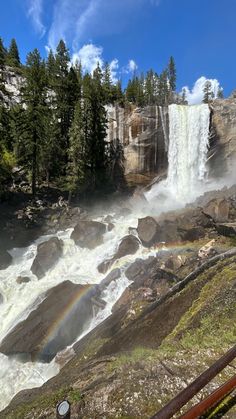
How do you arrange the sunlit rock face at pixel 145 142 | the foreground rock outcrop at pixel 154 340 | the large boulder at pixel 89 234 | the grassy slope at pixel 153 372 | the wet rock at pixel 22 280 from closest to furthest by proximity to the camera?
the grassy slope at pixel 153 372 → the foreground rock outcrop at pixel 154 340 → the wet rock at pixel 22 280 → the large boulder at pixel 89 234 → the sunlit rock face at pixel 145 142

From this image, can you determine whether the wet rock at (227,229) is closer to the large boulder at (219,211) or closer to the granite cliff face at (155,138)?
the large boulder at (219,211)

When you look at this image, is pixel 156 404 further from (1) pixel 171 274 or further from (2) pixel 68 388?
(1) pixel 171 274

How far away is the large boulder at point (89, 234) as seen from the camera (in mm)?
29109

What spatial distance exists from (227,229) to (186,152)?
78.3ft

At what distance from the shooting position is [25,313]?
19891 mm

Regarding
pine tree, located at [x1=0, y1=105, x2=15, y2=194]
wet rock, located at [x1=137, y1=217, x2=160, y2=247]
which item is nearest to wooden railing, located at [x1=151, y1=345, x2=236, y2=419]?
wet rock, located at [x1=137, y1=217, x2=160, y2=247]

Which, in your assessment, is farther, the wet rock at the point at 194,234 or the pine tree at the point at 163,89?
the pine tree at the point at 163,89

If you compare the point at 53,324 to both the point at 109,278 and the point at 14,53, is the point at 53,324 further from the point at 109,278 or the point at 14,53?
the point at 14,53

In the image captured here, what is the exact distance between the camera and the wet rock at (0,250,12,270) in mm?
26933

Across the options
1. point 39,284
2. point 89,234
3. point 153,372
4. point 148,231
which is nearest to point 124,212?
point 89,234

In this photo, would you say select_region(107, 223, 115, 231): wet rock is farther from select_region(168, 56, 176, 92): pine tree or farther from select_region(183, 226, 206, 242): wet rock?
select_region(168, 56, 176, 92): pine tree

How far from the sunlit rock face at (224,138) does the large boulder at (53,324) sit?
32554mm

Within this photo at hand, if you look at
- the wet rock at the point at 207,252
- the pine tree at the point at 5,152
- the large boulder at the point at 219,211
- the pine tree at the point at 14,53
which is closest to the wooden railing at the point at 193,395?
the wet rock at the point at 207,252

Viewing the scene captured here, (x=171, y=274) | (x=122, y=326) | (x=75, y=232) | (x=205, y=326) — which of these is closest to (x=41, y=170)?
(x=75, y=232)
